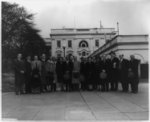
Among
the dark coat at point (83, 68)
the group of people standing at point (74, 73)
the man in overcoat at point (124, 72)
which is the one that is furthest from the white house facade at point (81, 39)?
the man in overcoat at point (124, 72)

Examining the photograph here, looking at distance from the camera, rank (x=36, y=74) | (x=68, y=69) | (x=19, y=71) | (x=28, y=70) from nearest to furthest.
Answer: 1. (x=19, y=71)
2. (x=36, y=74)
3. (x=28, y=70)
4. (x=68, y=69)

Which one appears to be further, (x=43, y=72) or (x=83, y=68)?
(x=83, y=68)

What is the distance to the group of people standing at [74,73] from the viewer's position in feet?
42.9

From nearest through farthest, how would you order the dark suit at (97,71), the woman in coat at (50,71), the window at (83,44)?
the woman in coat at (50,71) → the dark suit at (97,71) → the window at (83,44)

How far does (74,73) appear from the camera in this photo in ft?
45.9

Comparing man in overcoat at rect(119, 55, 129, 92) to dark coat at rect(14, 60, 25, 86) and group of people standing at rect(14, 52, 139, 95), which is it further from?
dark coat at rect(14, 60, 25, 86)

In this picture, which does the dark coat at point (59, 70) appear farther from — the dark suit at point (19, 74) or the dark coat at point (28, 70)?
the dark suit at point (19, 74)

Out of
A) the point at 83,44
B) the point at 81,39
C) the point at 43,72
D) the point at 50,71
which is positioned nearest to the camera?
the point at 43,72

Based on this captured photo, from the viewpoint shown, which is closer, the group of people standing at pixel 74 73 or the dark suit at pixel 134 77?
the dark suit at pixel 134 77

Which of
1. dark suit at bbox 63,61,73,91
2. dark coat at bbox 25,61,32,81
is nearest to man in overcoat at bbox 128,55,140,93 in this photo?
dark suit at bbox 63,61,73,91

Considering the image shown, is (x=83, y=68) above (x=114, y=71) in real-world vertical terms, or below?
above

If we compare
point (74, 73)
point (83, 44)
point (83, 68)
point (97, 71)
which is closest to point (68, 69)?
point (74, 73)

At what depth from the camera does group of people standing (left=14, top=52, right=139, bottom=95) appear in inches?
514

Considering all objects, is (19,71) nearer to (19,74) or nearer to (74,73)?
(19,74)
